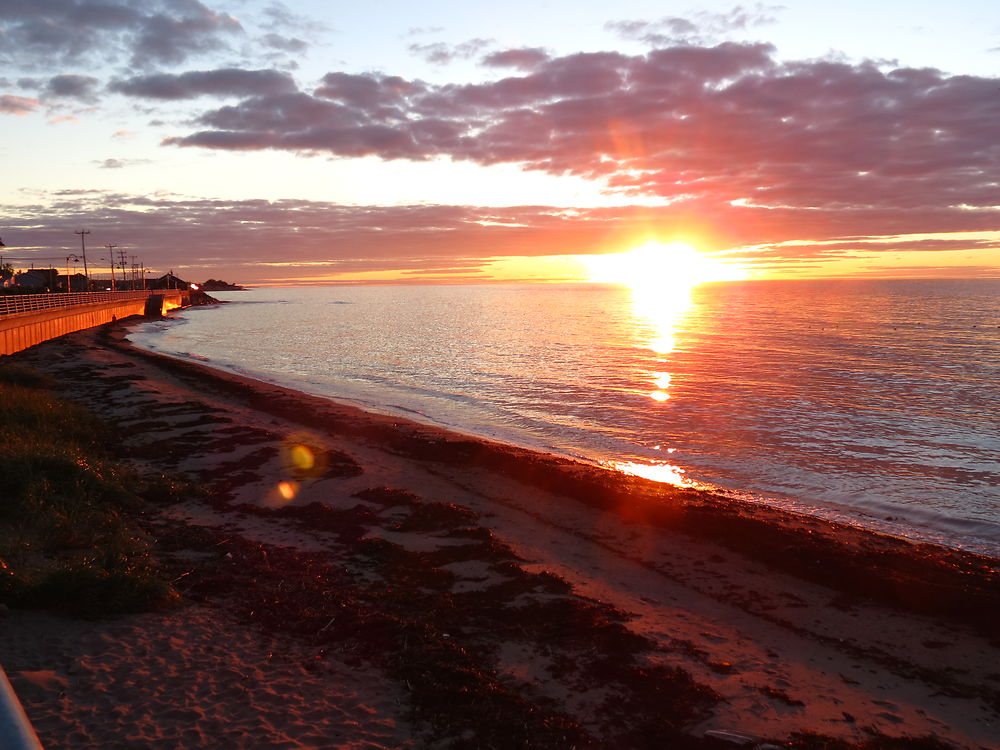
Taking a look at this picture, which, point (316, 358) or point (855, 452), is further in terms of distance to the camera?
point (316, 358)

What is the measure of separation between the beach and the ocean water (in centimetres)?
369

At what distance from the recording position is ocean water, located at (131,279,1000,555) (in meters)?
17.4

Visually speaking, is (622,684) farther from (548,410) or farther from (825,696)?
(548,410)

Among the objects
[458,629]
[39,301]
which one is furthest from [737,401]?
[39,301]

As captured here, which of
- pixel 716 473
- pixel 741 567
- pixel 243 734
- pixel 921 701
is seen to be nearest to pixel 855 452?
pixel 716 473

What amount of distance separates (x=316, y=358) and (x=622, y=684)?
46.8 m

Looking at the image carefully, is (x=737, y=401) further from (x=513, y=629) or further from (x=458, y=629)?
(x=458, y=629)

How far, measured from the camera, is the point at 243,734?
6148 mm

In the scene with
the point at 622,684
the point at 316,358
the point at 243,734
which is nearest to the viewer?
the point at 243,734

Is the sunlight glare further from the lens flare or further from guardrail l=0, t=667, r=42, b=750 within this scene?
guardrail l=0, t=667, r=42, b=750

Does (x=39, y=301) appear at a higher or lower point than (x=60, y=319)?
higher

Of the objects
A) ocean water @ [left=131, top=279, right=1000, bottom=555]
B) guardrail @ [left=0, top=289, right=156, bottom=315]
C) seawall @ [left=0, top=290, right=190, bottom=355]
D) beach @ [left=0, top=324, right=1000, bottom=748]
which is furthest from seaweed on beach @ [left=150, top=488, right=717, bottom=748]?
guardrail @ [left=0, top=289, right=156, bottom=315]

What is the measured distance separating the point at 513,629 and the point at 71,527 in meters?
6.81

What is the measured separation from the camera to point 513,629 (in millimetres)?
8883
